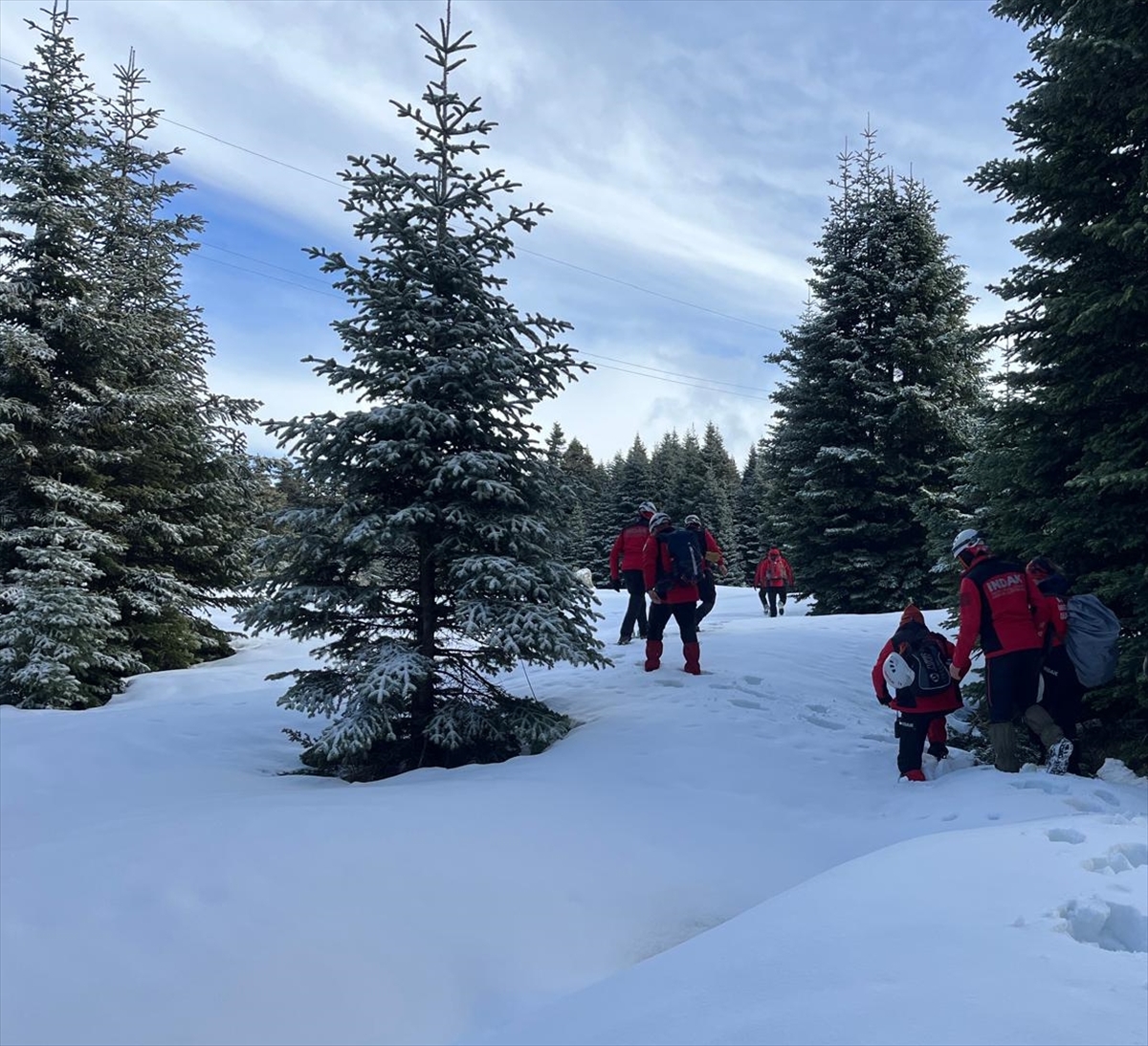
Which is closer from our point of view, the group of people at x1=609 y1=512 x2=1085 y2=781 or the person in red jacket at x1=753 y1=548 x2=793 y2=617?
the group of people at x1=609 y1=512 x2=1085 y2=781

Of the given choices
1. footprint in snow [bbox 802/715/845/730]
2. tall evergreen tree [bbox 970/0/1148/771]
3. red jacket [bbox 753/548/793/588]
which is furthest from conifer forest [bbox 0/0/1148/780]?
red jacket [bbox 753/548/793/588]

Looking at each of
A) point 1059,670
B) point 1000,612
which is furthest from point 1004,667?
point 1059,670

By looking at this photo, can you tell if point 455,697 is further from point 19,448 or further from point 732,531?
point 732,531

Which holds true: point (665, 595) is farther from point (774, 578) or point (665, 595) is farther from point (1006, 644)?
point (774, 578)

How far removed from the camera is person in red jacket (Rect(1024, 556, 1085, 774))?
21.2ft

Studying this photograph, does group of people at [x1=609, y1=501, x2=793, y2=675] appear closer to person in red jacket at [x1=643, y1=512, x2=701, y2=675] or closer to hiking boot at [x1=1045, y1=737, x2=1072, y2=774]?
person in red jacket at [x1=643, y1=512, x2=701, y2=675]

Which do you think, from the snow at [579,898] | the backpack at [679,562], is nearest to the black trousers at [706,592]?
the backpack at [679,562]

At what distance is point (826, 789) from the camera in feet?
21.4

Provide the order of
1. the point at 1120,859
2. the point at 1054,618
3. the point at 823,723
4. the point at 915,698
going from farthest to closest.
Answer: the point at 823,723 → the point at 915,698 → the point at 1054,618 → the point at 1120,859

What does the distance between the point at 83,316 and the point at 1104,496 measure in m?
14.8

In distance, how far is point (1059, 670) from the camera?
6.63m

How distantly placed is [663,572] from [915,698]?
11.6 feet

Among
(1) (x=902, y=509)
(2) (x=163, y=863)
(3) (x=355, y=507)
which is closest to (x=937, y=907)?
(2) (x=163, y=863)

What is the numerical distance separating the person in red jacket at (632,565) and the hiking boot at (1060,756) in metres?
6.42
